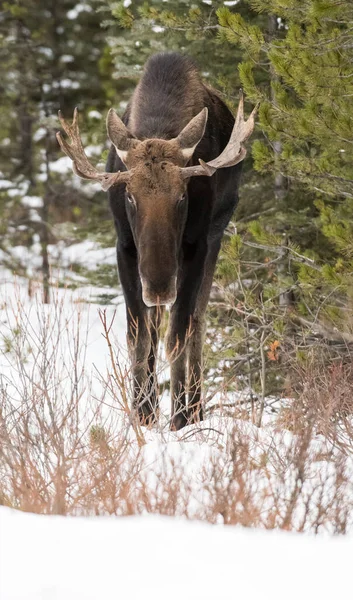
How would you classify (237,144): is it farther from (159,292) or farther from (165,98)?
(159,292)

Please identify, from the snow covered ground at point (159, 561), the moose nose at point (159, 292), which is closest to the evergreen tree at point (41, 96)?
the moose nose at point (159, 292)

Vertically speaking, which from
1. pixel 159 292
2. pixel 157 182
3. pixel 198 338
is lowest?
pixel 198 338

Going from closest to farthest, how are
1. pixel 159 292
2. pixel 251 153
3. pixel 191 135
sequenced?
pixel 159 292
pixel 191 135
pixel 251 153

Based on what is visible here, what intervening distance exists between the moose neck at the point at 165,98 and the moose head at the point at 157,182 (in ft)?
1.11

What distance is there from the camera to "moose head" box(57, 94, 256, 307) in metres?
6.96

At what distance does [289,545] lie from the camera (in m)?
4.39

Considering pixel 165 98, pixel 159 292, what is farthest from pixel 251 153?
pixel 159 292

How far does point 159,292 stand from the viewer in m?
6.92

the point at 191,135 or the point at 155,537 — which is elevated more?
the point at 191,135

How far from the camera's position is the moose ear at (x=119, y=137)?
295 inches

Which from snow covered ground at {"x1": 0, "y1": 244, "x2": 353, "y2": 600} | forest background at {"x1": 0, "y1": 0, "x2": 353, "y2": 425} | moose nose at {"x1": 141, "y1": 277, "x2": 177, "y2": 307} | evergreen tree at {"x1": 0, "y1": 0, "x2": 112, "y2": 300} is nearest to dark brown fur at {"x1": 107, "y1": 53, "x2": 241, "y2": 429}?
moose nose at {"x1": 141, "y1": 277, "x2": 177, "y2": 307}

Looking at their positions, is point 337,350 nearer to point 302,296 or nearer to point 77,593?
point 302,296

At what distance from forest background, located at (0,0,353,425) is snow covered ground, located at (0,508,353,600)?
157cm

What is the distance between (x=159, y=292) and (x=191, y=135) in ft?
4.51
